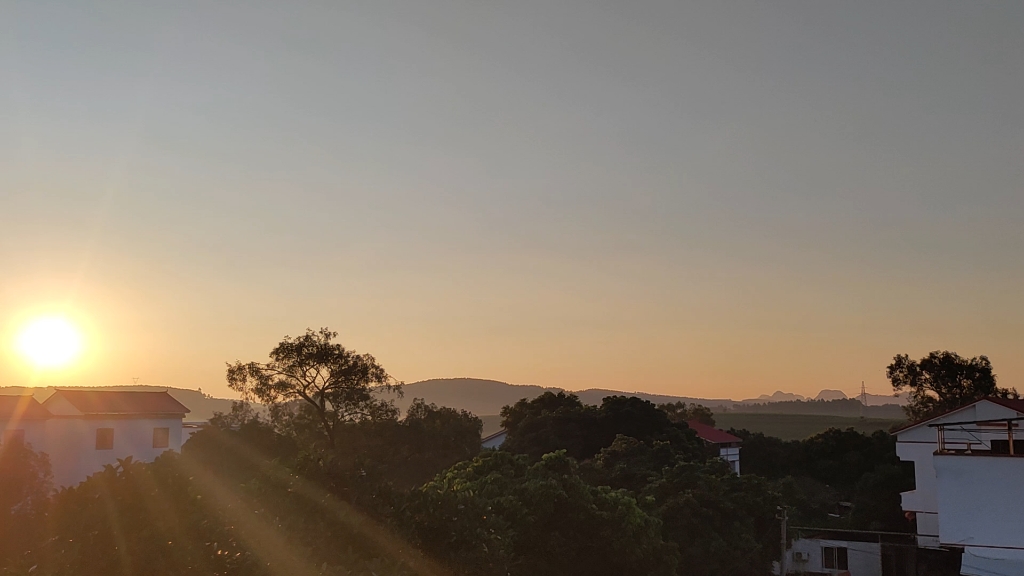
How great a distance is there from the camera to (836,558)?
36.3 metres

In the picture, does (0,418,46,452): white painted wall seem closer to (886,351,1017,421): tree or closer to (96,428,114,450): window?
(96,428,114,450): window

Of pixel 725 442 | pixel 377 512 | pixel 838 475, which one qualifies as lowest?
pixel 838 475

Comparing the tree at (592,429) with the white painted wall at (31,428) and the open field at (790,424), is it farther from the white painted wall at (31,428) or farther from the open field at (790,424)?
the open field at (790,424)

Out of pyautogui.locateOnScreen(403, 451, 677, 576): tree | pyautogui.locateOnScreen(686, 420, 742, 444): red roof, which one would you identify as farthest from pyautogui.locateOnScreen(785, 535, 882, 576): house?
pyautogui.locateOnScreen(686, 420, 742, 444): red roof

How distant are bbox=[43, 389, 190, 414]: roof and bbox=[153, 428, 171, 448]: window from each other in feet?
4.35

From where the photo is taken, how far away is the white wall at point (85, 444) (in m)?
51.5

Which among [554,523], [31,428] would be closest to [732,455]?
[31,428]

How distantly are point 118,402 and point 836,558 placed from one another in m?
46.2

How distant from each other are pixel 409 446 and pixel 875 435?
36.7m

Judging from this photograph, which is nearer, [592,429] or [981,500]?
[981,500]

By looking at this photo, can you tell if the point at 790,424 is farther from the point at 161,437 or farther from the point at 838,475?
the point at 161,437

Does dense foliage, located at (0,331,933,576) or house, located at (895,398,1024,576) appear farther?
house, located at (895,398,1024,576)

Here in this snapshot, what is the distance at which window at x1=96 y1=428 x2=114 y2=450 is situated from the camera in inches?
2109

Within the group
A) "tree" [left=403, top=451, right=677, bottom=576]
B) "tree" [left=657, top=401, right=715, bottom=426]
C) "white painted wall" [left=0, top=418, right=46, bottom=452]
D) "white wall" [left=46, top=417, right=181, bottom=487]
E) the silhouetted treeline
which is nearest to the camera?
the silhouetted treeline
